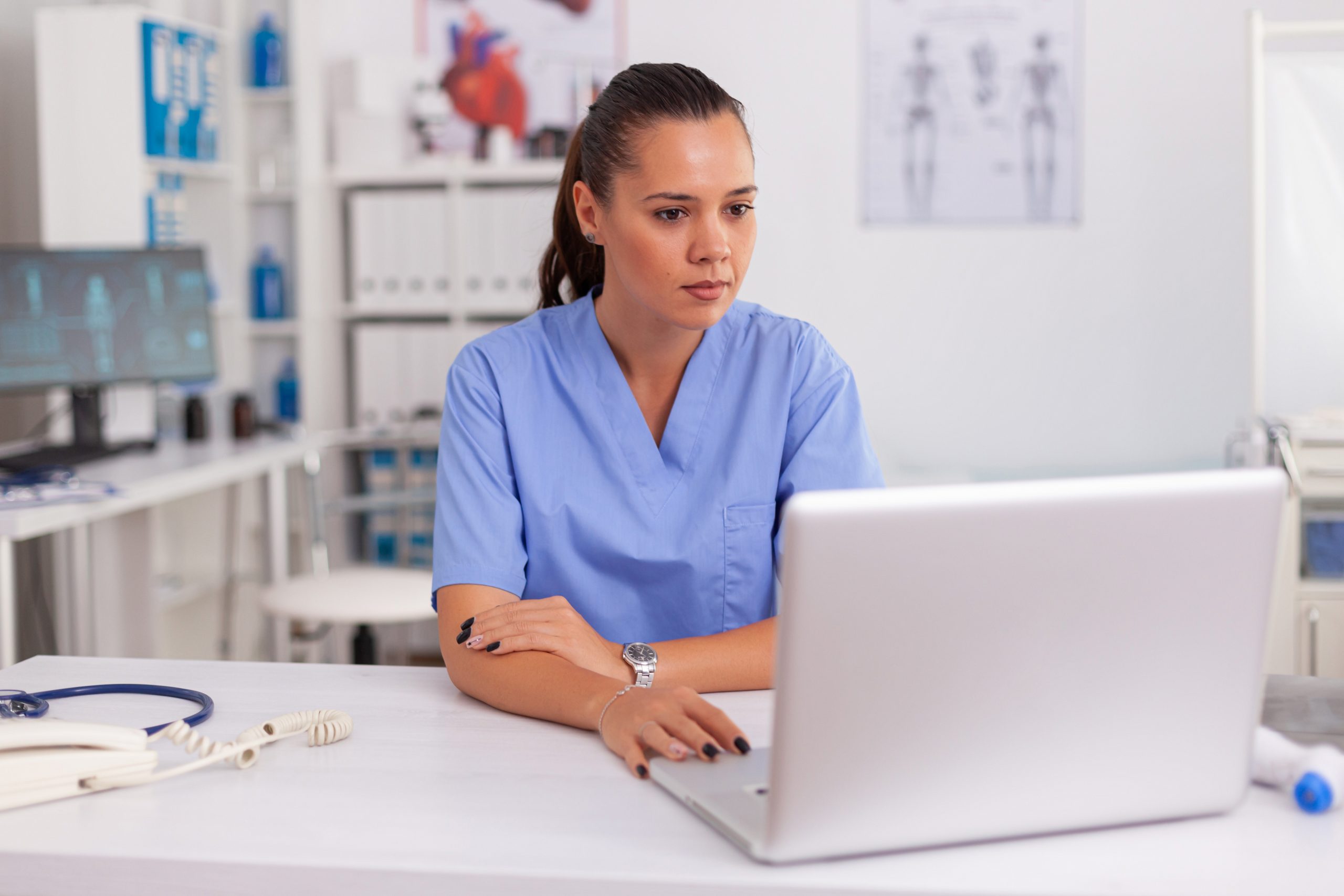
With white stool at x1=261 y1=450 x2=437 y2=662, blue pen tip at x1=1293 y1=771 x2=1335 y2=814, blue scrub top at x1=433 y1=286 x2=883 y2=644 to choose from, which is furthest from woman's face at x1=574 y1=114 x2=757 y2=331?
white stool at x1=261 y1=450 x2=437 y2=662

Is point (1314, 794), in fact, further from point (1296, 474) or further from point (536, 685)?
point (1296, 474)

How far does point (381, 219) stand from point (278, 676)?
8.50ft

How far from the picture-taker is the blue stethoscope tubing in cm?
106

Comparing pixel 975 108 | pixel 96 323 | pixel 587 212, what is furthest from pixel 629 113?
pixel 975 108

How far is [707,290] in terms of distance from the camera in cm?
127

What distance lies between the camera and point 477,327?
3.60m

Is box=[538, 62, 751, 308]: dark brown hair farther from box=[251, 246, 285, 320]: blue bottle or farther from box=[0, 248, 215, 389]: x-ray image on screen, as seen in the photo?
box=[251, 246, 285, 320]: blue bottle

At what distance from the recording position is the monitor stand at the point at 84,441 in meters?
2.69

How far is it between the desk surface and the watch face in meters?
1.40

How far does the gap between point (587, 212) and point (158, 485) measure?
148 centimetres

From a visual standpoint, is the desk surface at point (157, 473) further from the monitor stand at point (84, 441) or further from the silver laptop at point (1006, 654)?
the silver laptop at point (1006, 654)

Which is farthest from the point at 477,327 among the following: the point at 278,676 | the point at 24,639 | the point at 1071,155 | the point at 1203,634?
the point at 1203,634

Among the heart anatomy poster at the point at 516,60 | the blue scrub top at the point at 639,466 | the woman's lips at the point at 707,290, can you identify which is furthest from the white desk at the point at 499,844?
the heart anatomy poster at the point at 516,60

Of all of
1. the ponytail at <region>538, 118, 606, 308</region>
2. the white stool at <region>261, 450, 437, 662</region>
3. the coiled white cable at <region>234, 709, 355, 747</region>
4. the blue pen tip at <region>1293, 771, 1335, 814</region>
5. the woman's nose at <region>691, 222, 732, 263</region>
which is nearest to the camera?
the blue pen tip at <region>1293, 771, 1335, 814</region>
